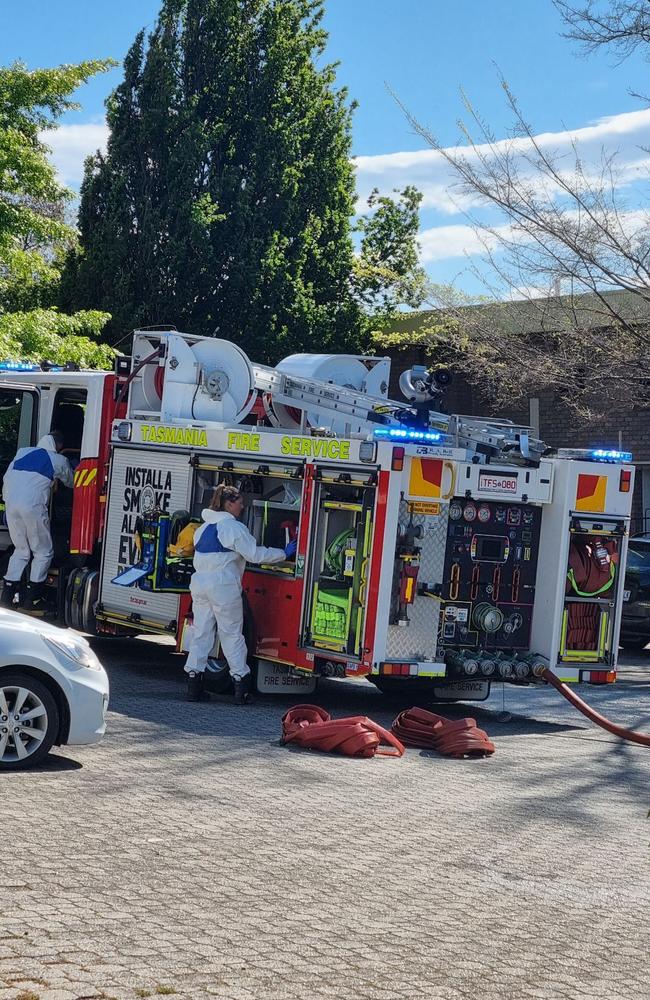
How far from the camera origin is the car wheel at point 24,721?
7922mm

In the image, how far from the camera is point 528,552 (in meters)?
12.1

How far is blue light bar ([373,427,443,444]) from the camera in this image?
1112 cm

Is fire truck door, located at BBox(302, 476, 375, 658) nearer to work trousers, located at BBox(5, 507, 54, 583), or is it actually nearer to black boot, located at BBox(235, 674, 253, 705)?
black boot, located at BBox(235, 674, 253, 705)

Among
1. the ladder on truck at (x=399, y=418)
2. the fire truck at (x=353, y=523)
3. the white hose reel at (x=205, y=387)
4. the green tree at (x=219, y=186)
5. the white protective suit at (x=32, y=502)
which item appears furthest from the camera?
the green tree at (x=219, y=186)

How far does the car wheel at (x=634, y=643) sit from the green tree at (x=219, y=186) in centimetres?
1216

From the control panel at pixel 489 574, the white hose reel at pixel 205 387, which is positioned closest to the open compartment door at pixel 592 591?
the control panel at pixel 489 574

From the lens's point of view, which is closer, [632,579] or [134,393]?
[134,393]

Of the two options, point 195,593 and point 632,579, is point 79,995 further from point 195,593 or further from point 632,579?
point 632,579

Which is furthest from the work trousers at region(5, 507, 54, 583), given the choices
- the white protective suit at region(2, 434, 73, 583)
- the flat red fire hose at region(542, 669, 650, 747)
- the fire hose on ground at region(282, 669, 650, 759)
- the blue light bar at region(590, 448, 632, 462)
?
the blue light bar at region(590, 448, 632, 462)

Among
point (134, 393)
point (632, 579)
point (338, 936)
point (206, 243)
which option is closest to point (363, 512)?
point (134, 393)

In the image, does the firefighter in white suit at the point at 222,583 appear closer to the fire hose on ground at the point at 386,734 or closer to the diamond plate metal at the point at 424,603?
the diamond plate metal at the point at 424,603

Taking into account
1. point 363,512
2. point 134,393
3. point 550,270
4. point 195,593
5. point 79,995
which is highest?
point 550,270

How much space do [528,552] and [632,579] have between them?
6.74 metres

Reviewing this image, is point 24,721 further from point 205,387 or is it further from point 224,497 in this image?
point 205,387
